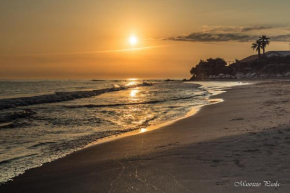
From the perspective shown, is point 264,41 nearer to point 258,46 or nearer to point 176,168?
point 258,46

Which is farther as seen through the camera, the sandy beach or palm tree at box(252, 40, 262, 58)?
palm tree at box(252, 40, 262, 58)

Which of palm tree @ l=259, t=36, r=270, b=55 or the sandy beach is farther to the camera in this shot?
palm tree @ l=259, t=36, r=270, b=55

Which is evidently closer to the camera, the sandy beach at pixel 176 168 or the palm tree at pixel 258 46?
the sandy beach at pixel 176 168

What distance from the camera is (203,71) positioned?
141 metres

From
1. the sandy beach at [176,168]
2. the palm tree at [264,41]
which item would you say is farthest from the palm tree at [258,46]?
the sandy beach at [176,168]

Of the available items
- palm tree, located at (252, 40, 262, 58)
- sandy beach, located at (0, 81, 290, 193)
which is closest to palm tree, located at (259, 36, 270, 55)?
palm tree, located at (252, 40, 262, 58)

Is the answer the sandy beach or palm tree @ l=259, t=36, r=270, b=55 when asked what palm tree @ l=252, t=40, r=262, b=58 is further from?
the sandy beach

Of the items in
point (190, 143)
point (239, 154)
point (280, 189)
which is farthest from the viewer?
point (190, 143)

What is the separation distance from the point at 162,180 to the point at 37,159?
3.64 metres

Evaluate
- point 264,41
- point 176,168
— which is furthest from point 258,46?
point 176,168

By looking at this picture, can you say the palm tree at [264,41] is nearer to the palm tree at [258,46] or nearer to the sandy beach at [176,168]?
the palm tree at [258,46]

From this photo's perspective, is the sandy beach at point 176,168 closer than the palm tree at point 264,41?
Yes

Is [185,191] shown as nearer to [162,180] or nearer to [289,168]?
[162,180]

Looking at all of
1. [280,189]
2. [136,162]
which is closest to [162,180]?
[136,162]
